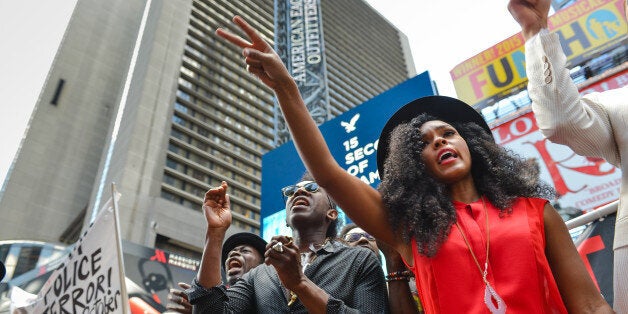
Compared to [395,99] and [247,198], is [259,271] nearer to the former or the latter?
[395,99]

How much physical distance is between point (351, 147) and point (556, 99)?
19.9 ft

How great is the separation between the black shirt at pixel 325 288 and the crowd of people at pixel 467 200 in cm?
2

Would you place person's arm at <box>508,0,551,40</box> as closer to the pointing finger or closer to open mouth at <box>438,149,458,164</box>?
open mouth at <box>438,149,458,164</box>

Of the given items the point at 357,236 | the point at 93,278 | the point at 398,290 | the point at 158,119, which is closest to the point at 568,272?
the point at 398,290

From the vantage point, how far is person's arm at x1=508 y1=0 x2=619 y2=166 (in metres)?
1.43

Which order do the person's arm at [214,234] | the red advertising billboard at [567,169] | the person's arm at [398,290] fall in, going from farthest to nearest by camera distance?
the red advertising billboard at [567,169] < the person's arm at [214,234] < the person's arm at [398,290]

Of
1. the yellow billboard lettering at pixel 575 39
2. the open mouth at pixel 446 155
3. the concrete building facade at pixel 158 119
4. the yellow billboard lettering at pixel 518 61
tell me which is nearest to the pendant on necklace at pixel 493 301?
the open mouth at pixel 446 155

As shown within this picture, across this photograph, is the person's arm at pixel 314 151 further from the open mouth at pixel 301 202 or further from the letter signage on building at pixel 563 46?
the letter signage on building at pixel 563 46

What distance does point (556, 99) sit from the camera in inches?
56.4

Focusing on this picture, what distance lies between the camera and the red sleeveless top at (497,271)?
4.51 ft

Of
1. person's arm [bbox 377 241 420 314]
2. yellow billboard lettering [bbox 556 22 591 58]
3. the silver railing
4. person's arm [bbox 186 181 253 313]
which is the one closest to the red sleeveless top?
person's arm [bbox 377 241 420 314]

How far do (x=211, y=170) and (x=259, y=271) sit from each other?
151 feet

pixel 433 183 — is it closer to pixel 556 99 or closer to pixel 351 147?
pixel 556 99

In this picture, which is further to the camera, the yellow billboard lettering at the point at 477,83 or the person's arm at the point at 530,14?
the yellow billboard lettering at the point at 477,83
